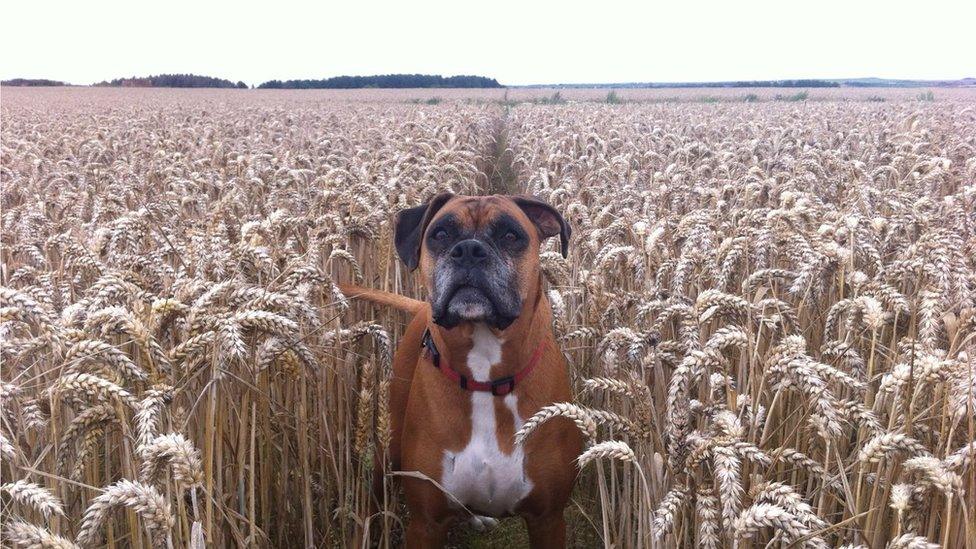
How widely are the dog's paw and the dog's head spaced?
5.08ft

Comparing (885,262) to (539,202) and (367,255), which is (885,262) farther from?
(367,255)

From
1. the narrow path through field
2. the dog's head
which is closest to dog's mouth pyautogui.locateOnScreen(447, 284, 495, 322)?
the dog's head

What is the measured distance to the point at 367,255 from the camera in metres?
5.73

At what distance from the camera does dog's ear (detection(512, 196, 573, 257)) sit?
12.9 ft

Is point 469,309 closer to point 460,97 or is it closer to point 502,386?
point 502,386

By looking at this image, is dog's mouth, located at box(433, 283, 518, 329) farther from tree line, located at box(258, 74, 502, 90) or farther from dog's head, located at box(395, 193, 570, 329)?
tree line, located at box(258, 74, 502, 90)

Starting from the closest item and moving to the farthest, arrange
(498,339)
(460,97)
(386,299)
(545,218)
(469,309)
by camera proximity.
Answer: (469,309) < (498,339) < (545,218) < (386,299) < (460,97)

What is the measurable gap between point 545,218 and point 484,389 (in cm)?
110

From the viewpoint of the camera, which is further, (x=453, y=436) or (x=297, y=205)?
(x=297, y=205)

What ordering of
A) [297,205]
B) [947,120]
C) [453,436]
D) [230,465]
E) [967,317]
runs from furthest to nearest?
1. [947,120]
2. [297,205]
3. [453,436]
4. [230,465]
5. [967,317]

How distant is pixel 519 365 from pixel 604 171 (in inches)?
210

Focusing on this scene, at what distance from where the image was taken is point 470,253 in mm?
3373

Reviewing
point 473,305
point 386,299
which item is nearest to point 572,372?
point 386,299

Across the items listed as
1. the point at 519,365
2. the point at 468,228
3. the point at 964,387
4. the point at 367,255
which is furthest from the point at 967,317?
the point at 367,255
